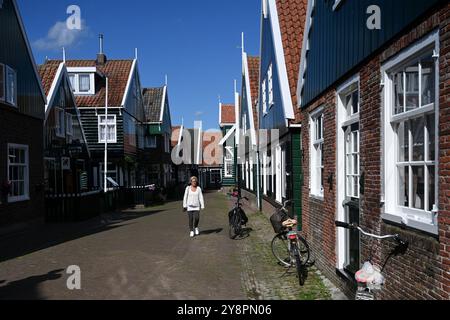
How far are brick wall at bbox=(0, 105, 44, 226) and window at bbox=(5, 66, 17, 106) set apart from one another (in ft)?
1.19

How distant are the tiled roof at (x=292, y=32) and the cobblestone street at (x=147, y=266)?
460cm

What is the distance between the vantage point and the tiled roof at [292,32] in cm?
1302

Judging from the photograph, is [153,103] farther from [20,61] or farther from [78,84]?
[20,61]

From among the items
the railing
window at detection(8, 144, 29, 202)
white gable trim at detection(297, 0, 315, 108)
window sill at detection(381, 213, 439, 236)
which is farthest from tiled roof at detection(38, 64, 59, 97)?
window sill at detection(381, 213, 439, 236)

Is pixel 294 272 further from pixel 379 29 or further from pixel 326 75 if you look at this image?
pixel 379 29

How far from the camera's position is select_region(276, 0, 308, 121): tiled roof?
13016mm

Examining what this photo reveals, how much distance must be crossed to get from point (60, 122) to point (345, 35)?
17.2 metres

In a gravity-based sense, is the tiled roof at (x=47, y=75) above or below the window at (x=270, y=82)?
above

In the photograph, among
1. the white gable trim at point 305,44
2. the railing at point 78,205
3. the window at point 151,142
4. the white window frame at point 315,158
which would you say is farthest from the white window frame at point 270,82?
the window at point 151,142

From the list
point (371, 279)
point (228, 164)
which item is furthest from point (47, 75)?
point (228, 164)

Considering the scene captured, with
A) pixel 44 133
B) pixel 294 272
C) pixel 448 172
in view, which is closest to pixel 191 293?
pixel 294 272

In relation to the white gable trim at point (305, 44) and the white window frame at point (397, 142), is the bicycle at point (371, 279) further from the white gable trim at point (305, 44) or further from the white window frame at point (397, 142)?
the white gable trim at point (305, 44)

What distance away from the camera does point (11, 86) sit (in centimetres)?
1441

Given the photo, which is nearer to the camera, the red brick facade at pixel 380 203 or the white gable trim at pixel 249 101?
the red brick facade at pixel 380 203
